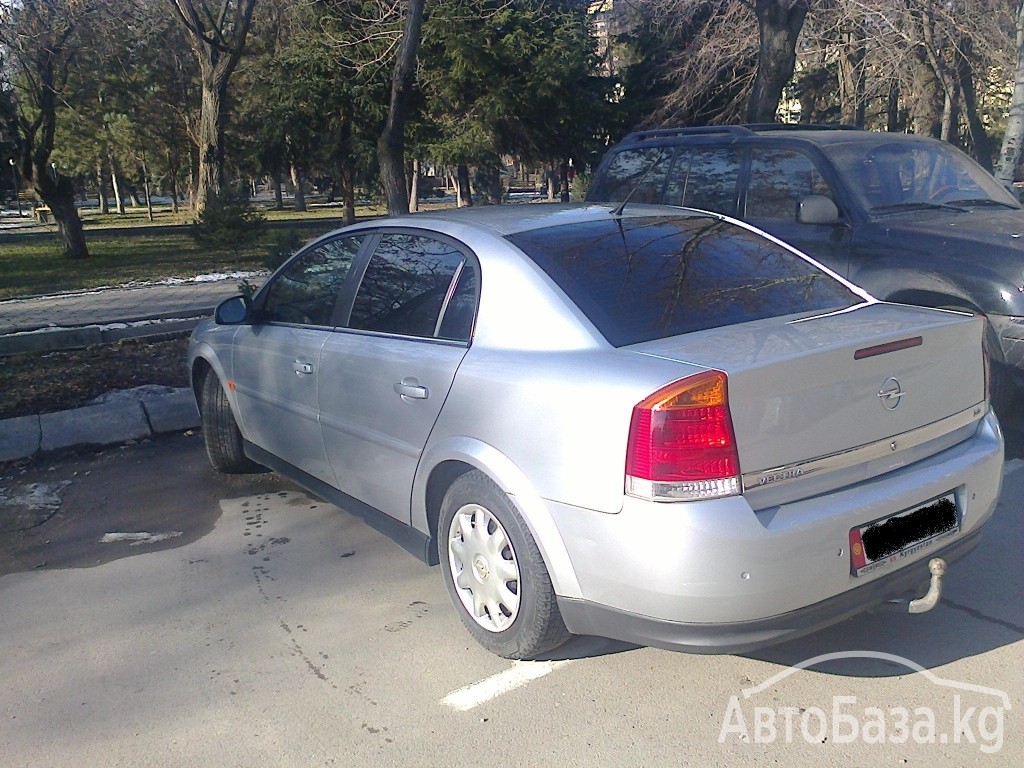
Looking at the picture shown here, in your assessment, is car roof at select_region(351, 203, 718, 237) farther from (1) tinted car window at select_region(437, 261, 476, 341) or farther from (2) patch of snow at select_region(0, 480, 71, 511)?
(2) patch of snow at select_region(0, 480, 71, 511)

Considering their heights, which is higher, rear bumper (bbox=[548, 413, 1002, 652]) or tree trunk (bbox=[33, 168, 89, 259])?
tree trunk (bbox=[33, 168, 89, 259])

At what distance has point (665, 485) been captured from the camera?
2.75m

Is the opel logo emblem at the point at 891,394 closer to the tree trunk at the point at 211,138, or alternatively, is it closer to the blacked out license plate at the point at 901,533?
the blacked out license plate at the point at 901,533

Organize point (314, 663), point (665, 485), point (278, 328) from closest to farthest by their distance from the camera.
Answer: point (665, 485), point (314, 663), point (278, 328)

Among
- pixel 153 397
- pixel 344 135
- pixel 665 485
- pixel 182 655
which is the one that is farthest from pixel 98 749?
pixel 344 135

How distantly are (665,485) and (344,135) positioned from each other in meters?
24.1

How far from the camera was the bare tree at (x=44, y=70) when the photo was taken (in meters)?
14.8

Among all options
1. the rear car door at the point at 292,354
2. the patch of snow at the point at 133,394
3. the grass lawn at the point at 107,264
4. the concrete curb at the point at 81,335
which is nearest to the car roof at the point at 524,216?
the rear car door at the point at 292,354

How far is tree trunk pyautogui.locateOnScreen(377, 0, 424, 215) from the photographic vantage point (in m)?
11.6

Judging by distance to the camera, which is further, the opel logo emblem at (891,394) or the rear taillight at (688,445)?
the opel logo emblem at (891,394)

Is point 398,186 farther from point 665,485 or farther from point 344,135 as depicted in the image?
point 344,135

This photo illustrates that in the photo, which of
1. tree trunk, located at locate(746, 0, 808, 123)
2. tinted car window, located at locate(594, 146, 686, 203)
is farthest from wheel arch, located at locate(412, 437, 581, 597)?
tree trunk, located at locate(746, 0, 808, 123)

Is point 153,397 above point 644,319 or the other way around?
the other way around

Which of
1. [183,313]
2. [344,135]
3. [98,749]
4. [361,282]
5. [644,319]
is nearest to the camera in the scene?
[98,749]
